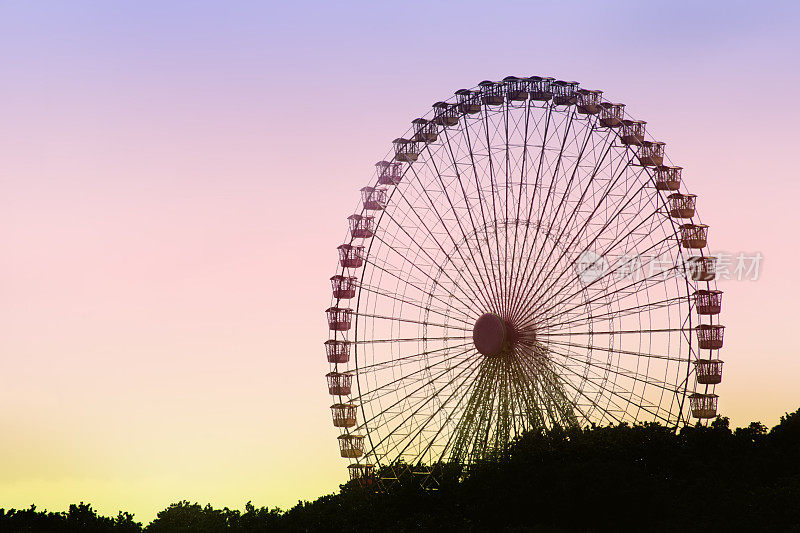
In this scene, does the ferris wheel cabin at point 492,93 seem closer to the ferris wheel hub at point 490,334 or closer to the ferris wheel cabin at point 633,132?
the ferris wheel cabin at point 633,132

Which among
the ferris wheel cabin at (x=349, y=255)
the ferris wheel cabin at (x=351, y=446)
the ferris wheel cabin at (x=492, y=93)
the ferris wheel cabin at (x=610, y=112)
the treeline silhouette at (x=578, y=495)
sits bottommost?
the treeline silhouette at (x=578, y=495)

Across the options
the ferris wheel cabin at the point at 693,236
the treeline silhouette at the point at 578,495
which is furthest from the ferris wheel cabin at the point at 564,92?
the treeline silhouette at the point at 578,495

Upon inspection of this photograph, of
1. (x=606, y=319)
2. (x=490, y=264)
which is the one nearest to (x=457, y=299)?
(x=490, y=264)

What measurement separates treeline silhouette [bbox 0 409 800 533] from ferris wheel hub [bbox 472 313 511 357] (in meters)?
4.94

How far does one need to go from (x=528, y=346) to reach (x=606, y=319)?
14.1 ft

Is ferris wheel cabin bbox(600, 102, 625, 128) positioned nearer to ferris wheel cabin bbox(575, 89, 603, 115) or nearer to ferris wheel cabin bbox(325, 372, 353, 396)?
ferris wheel cabin bbox(575, 89, 603, 115)

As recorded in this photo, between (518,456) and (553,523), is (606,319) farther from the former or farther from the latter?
(553,523)

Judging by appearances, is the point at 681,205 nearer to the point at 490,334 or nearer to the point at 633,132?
the point at 633,132

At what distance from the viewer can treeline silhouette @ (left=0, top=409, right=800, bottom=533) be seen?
48312 millimetres

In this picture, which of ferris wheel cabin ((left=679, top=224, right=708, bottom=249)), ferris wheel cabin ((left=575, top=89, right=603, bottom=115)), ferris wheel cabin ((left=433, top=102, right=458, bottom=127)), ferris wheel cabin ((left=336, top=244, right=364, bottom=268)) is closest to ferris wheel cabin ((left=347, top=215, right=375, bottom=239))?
ferris wheel cabin ((left=336, top=244, right=364, bottom=268))

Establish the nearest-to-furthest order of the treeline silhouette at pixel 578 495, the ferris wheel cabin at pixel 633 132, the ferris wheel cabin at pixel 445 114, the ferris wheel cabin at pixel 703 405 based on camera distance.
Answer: the treeline silhouette at pixel 578 495 → the ferris wheel cabin at pixel 703 405 → the ferris wheel cabin at pixel 633 132 → the ferris wheel cabin at pixel 445 114

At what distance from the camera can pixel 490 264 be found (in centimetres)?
5903

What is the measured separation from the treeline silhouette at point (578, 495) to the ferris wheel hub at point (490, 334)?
494 centimetres

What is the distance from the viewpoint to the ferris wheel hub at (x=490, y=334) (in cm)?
5709
